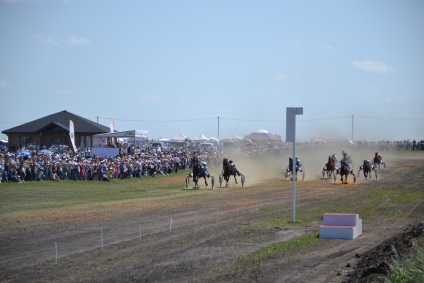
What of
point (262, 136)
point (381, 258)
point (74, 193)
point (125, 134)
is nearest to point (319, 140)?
point (262, 136)

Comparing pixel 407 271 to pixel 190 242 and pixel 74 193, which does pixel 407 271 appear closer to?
pixel 190 242

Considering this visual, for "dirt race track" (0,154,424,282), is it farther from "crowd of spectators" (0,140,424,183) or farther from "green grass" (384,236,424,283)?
"crowd of spectators" (0,140,424,183)

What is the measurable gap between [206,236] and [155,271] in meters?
4.78

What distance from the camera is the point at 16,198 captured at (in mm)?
29891

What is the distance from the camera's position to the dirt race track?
41.2ft

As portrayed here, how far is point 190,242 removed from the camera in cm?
1644

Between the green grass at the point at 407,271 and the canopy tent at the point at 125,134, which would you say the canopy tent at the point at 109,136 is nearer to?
the canopy tent at the point at 125,134

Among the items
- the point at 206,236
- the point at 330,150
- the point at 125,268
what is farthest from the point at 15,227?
the point at 330,150

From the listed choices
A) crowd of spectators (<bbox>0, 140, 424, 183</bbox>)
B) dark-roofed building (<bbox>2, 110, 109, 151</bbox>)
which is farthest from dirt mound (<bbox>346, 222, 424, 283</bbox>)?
dark-roofed building (<bbox>2, 110, 109, 151</bbox>)

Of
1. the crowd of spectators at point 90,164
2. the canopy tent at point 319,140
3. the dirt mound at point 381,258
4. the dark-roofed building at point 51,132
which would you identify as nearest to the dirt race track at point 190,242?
the dirt mound at point 381,258

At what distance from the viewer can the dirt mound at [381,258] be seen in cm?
1113

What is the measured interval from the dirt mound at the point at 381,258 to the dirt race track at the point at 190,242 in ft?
0.15

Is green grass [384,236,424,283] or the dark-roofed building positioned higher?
the dark-roofed building

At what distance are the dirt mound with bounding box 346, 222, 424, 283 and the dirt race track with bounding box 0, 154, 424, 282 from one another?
0.05 m
